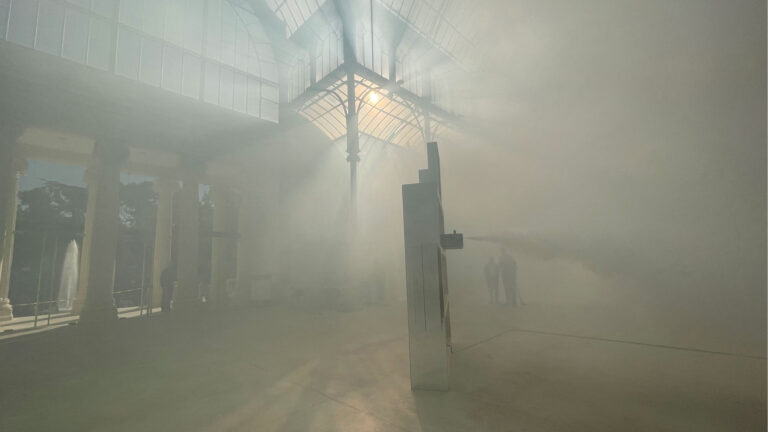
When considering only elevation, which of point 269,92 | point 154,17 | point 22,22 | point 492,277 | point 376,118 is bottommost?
point 492,277

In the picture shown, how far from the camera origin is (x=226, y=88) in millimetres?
11438

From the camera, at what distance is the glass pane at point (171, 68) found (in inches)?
392

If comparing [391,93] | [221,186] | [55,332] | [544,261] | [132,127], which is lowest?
[55,332]

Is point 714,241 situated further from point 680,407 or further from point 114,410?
point 114,410

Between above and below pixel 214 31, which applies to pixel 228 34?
above

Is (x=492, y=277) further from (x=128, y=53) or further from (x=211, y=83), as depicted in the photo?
(x=128, y=53)

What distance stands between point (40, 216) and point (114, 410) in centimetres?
2835

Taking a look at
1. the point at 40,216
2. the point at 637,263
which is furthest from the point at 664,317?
the point at 40,216

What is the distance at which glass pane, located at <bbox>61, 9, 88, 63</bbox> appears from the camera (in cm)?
777

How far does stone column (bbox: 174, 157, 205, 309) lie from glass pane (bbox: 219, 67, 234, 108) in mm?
2547

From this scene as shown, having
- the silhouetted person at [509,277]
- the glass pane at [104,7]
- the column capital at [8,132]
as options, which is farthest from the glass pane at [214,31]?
the silhouetted person at [509,277]

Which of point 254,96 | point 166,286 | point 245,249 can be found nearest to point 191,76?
point 254,96

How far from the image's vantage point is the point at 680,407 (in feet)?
8.19

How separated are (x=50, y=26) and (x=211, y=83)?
13.1 feet
